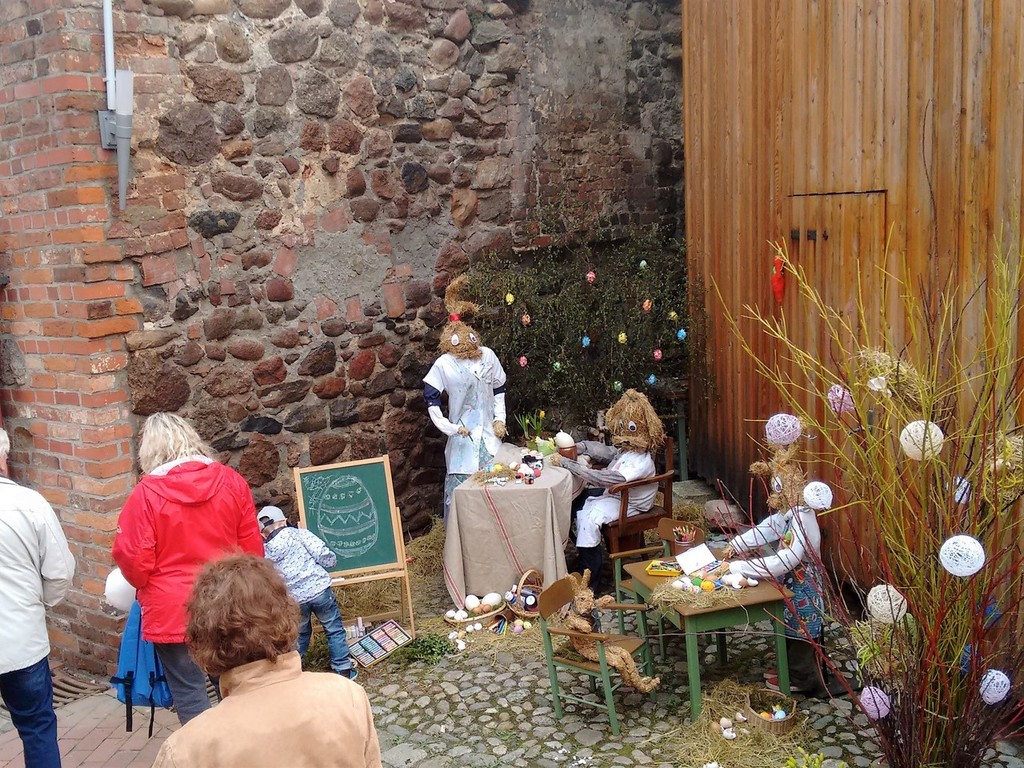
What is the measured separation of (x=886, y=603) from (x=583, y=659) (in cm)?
169

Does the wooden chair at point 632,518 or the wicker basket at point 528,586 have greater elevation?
the wooden chair at point 632,518

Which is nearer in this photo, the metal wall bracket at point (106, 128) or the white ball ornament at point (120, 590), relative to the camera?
the white ball ornament at point (120, 590)

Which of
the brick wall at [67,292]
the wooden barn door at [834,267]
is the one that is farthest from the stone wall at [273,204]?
A: the wooden barn door at [834,267]

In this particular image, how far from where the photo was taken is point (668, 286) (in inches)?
302

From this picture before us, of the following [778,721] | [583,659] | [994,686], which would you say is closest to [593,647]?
[583,659]

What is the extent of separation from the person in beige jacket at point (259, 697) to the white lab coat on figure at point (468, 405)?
420cm

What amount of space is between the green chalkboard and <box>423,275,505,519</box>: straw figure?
2.67 ft

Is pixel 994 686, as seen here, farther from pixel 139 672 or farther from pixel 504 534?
pixel 139 672

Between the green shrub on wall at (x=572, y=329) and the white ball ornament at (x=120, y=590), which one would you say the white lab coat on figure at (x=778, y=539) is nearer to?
the green shrub on wall at (x=572, y=329)

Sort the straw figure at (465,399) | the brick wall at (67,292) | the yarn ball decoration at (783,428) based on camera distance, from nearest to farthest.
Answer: the yarn ball decoration at (783,428)
the brick wall at (67,292)
the straw figure at (465,399)

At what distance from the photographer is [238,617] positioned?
2385mm

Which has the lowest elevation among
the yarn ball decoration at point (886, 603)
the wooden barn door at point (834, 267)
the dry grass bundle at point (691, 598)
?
the dry grass bundle at point (691, 598)

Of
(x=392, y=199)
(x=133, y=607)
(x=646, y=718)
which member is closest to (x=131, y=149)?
(x=392, y=199)

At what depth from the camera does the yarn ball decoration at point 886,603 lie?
11.2ft
